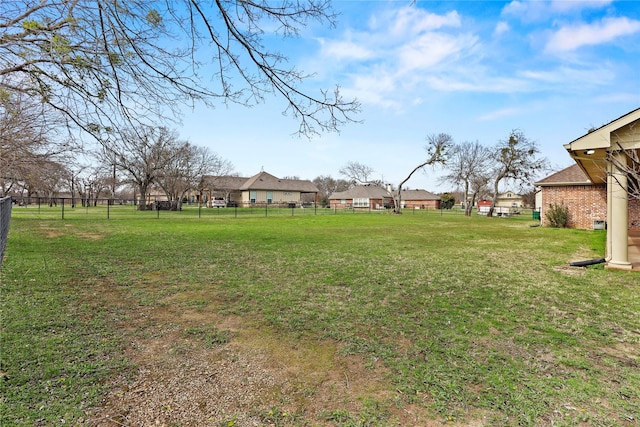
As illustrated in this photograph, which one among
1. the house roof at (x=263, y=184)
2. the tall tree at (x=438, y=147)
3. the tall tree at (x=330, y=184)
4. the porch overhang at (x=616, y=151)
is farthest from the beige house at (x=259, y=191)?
the porch overhang at (x=616, y=151)

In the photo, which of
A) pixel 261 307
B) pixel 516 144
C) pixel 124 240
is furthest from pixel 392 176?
pixel 261 307

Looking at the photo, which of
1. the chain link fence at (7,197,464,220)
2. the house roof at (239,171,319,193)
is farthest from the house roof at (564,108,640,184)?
the house roof at (239,171,319,193)

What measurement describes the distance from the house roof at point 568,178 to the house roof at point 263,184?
127ft

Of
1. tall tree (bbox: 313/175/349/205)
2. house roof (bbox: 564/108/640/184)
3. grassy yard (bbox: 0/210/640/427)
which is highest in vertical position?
tall tree (bbox: 313/175/349/205)

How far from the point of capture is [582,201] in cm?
1656

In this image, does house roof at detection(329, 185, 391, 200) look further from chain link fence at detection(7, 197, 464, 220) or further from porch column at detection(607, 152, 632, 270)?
porch column at detection(607, 152, 632, 270)

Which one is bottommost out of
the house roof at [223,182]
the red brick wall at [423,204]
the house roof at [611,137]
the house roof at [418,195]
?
the red brick wall at [423,204]

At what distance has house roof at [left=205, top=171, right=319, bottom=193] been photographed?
161 feet

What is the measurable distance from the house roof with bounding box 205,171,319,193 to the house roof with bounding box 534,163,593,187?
127ft

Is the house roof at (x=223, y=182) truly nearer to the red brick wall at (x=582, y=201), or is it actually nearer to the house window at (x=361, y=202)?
the house window at (x=361, y=202)

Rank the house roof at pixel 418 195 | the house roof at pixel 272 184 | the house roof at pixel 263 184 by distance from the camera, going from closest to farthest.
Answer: the house roof at pixel 263 184 → the house roof at pixel 272 184 → the house roof at pixel 418 195

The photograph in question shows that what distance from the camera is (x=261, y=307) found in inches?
167

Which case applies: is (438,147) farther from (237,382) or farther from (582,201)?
(237,382)

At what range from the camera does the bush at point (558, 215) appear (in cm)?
1695
